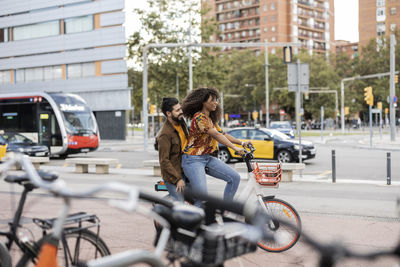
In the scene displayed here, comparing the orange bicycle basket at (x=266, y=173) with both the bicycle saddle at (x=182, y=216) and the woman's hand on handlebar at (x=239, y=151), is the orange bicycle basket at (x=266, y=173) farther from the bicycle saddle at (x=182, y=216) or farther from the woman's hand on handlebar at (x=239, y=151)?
the bicycle saddle at (x=182, y=216)

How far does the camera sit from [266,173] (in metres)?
5.05

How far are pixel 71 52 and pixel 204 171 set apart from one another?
141 ft

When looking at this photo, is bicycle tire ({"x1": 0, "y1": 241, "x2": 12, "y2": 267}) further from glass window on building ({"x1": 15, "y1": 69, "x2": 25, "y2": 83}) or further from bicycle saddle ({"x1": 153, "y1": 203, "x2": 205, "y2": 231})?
glass window on building ({"x1": 15, "y1": 69, "x2": 25, "y2": 83})

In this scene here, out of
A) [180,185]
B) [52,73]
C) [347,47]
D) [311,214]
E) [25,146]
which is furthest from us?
[347,47]

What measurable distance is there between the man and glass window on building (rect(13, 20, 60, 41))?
44.0 meters

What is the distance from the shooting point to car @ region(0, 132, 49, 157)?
19.1 m

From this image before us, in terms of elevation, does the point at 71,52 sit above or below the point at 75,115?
above

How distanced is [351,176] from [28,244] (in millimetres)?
12142

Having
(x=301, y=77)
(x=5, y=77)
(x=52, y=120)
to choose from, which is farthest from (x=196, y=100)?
(x=5, y=77)

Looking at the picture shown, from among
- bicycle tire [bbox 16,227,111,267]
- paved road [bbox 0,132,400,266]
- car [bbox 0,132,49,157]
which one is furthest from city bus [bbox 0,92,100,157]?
bicycle tire [bbox 16,227,111,267]

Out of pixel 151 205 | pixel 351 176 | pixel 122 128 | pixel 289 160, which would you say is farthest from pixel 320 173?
pixel 122 128

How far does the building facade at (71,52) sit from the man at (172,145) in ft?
125

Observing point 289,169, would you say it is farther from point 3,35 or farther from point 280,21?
point 280,21

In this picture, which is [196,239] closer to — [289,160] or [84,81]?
[289,160]
